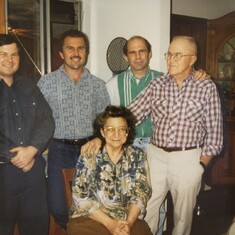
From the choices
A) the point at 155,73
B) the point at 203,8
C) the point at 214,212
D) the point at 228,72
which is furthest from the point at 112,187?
the point at 203,8

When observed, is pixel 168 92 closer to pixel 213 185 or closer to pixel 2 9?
pixel 2 9

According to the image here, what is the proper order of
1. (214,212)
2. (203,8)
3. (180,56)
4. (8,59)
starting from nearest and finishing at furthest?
(8,59) → (180,56) → (214,212) → (203,8)

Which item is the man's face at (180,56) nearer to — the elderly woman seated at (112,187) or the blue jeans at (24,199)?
the elderly woman seated at (112,187)

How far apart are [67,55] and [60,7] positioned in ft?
2.67

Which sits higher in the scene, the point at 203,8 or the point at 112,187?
the point at 203,8

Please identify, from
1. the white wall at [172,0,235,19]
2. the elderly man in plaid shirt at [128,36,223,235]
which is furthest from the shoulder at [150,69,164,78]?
the white wall at [172,0,235,19]

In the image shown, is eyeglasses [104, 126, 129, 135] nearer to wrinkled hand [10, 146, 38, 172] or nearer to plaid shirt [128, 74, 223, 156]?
plaid shirt [128, 74, 223, 156]

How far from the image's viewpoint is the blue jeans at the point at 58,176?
176 cm

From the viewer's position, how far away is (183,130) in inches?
62.3

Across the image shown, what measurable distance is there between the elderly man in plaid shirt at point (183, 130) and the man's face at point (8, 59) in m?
0.72

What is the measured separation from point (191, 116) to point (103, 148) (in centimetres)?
46

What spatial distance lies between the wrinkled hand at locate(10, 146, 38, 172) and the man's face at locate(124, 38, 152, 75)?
76cm

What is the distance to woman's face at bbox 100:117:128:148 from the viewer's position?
1.47m

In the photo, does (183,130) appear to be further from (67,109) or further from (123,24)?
(123,24)
